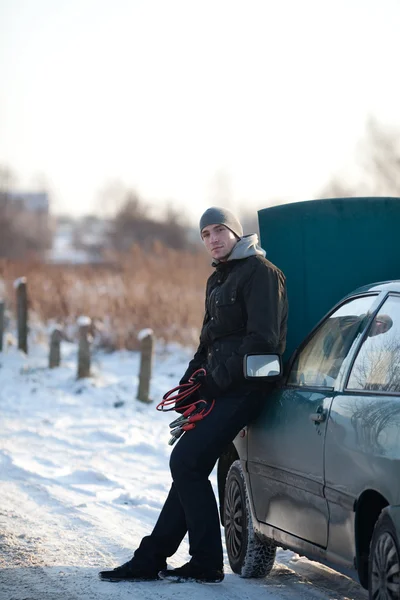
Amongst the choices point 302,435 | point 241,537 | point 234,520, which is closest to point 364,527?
point 302,435

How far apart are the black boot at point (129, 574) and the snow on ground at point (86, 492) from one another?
5 cm

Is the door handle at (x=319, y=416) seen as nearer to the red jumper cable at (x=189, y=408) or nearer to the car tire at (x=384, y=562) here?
the car tire at (x=384, y=562)

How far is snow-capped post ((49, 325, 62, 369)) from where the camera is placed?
17344 millimetres

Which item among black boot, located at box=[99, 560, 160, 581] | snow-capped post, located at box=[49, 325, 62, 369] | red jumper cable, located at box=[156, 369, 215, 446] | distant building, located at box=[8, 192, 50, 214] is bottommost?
snow-capped post, located at box=[49, 325, 62, 369]

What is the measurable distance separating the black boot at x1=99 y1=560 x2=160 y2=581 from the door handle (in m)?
1.43

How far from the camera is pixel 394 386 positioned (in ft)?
13.4

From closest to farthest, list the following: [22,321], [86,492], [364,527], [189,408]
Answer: [364,527], [189,408], [86,492], [22,321]

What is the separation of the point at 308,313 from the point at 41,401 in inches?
341

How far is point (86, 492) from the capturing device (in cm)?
858

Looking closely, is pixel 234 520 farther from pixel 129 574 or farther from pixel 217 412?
pixel 217 412

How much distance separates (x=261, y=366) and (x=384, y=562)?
154 centimetres

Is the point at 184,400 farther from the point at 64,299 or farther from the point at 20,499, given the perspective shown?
the point at 64,299

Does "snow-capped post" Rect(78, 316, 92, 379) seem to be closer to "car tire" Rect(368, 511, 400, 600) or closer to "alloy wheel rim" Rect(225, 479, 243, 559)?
"alloy wheel rim" Rect(225, 479, 243, 559)

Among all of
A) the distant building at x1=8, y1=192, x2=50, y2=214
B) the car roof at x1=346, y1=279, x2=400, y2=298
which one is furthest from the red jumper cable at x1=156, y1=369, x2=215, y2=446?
the distant building at x1=8, y1=192, x2=50, y2=214
